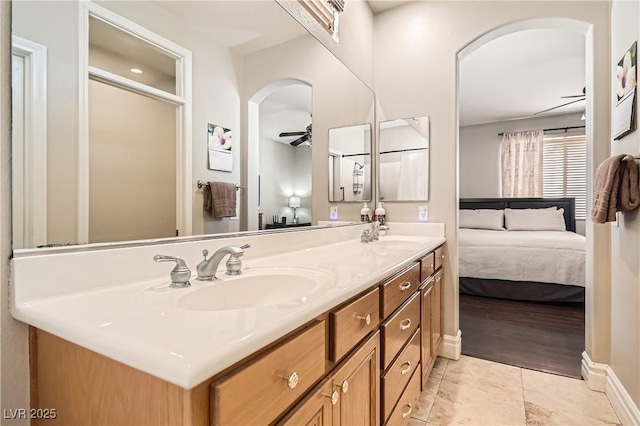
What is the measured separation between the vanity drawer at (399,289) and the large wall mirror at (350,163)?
0.76 m

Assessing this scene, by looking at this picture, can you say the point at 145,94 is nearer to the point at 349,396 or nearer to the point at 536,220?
the point at 349,396

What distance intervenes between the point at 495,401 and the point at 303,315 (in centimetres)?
174

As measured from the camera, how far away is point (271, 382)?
586 mm

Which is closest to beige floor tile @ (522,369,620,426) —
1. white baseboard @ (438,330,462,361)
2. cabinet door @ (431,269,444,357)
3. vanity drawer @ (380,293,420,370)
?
white baseboard @ (438,330,462,361)

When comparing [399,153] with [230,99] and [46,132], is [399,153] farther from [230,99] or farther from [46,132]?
[46,132]

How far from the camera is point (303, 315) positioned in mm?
643

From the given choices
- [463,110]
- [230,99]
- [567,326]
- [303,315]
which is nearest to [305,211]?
[230,99]

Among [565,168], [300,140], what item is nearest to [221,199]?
[300,140]

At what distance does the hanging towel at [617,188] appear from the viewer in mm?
1471

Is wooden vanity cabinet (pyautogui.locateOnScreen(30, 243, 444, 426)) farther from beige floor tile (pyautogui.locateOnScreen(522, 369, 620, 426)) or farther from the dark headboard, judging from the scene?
the dark headboard

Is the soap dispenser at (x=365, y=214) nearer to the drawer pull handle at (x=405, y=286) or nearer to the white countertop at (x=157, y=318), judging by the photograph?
the drawer pull handle at (x=405, y=286)

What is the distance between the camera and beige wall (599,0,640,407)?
4.87ft

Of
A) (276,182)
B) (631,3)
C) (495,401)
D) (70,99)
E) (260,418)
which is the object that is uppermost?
(631,3)

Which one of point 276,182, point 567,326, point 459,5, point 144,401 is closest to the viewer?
point 144,401
